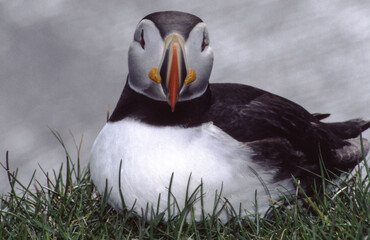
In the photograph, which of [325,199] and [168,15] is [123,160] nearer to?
[168,15]

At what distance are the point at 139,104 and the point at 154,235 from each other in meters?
0.68

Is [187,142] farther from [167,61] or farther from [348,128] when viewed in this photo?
[348,128]

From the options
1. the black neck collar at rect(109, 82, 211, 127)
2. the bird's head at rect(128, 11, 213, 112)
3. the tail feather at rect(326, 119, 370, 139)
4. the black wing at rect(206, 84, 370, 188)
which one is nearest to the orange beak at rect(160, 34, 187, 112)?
the bird's head at rect(128, 11, 213, 112)

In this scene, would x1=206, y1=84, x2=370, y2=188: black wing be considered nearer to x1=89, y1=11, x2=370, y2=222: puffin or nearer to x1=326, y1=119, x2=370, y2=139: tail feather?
x1=89, y1=11, x2=370, y2=222: puffin

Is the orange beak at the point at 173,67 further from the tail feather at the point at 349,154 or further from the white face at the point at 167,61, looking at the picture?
the tail feather at the point at 349,154

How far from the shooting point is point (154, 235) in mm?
3326

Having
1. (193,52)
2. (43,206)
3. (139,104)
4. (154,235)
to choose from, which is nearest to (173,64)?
(193,52)

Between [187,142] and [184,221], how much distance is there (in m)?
0.40

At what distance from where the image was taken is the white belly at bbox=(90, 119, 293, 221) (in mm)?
3277

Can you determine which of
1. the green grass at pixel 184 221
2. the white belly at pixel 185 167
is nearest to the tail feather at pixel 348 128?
the green grass at pixel 184 221

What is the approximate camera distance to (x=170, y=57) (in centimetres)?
306

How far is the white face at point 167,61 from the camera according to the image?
3084 mm

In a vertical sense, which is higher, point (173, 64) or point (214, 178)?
point (173, 64)

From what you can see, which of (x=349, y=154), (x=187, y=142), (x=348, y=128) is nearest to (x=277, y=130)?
(x=187, y=142)
